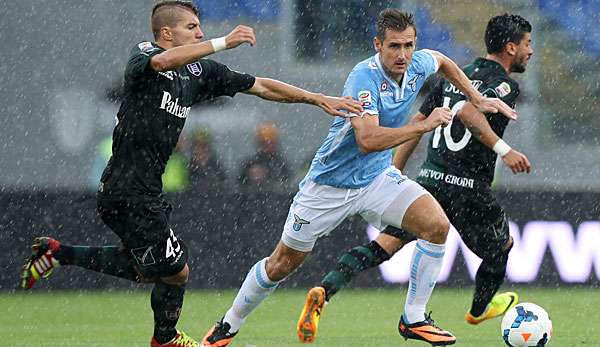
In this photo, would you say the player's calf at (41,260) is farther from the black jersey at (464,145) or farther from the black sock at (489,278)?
the black sock at (489,278)

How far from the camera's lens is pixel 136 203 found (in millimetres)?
7660

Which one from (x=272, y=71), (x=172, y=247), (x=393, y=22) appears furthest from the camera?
(x=272, y=71)

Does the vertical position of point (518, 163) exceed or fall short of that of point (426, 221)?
it exceeds it

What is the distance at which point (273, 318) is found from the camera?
10.8 m

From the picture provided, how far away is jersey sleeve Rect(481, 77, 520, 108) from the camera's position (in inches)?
353

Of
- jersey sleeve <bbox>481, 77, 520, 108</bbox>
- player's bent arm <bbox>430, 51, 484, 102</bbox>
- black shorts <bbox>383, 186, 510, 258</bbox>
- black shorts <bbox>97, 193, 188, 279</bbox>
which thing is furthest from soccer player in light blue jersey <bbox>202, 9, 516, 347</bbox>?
black shorts <bbox>383, 186, 510, 258</bbox>

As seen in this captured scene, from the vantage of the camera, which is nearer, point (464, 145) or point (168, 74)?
point (168, 74)

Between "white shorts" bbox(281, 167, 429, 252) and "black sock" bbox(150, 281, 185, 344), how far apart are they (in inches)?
30.9

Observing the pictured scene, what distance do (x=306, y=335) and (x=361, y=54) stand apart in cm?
922

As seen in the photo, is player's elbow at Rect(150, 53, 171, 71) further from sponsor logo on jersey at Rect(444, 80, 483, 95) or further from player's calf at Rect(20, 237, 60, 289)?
sponsor logo on jersey at Rect(444, 80, 483, 95)

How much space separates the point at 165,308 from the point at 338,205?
48.1 inches

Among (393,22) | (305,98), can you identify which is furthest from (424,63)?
(305,98)

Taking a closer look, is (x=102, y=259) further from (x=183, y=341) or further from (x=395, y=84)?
(x=395, y=84)

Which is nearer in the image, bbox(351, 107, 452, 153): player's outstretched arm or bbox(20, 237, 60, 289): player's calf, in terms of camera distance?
bbox(351, 107, 452, 153): player's outstretched arm
